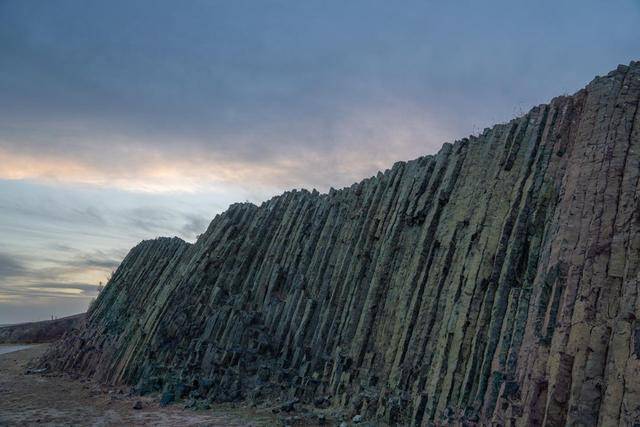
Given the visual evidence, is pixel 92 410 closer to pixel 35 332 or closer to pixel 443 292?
pixel 443 292

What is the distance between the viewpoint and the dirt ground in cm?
1761

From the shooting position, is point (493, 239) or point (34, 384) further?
point (34, 384)

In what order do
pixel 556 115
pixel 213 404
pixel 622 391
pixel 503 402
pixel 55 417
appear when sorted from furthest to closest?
pixel 213 404
pixel 55 417
pixel 556 115
pixel 503 402
pixel 622 391

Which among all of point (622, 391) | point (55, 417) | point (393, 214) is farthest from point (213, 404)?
point (622, 391)

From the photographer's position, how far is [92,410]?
808 inches

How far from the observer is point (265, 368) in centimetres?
2191

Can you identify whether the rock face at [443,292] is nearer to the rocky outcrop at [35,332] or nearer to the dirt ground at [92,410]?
the dirt ground at [92,410]

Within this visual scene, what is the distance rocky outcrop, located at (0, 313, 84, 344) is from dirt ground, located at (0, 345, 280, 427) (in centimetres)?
3676

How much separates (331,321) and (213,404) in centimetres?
704

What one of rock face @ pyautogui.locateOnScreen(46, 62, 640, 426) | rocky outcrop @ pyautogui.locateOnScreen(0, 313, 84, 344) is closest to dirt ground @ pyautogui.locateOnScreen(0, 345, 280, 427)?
rock face @ pyautogui.locateOnScreen(46, 62, 640, 426)

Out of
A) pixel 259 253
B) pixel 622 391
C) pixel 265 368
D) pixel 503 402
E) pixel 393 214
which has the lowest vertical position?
pixel 265 368

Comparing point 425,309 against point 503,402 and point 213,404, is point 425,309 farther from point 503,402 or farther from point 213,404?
point 213,404

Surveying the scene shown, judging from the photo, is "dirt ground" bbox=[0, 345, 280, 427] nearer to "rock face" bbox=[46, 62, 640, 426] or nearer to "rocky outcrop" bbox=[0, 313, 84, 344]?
"rock face" bbox=[46, 62, 640, 426]

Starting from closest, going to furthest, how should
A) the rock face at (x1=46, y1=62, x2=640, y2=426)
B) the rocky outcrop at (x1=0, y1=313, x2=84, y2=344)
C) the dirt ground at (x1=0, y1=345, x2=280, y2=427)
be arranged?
1. the rock face at (x1=46, y1=62, x2=640, y2=426)
2. the dirt ground at (x1=0, y1=345, x2=280, y2=427)
3. the rocky outcrop at (x1=0, y1=313, x2=84, y2=344)
